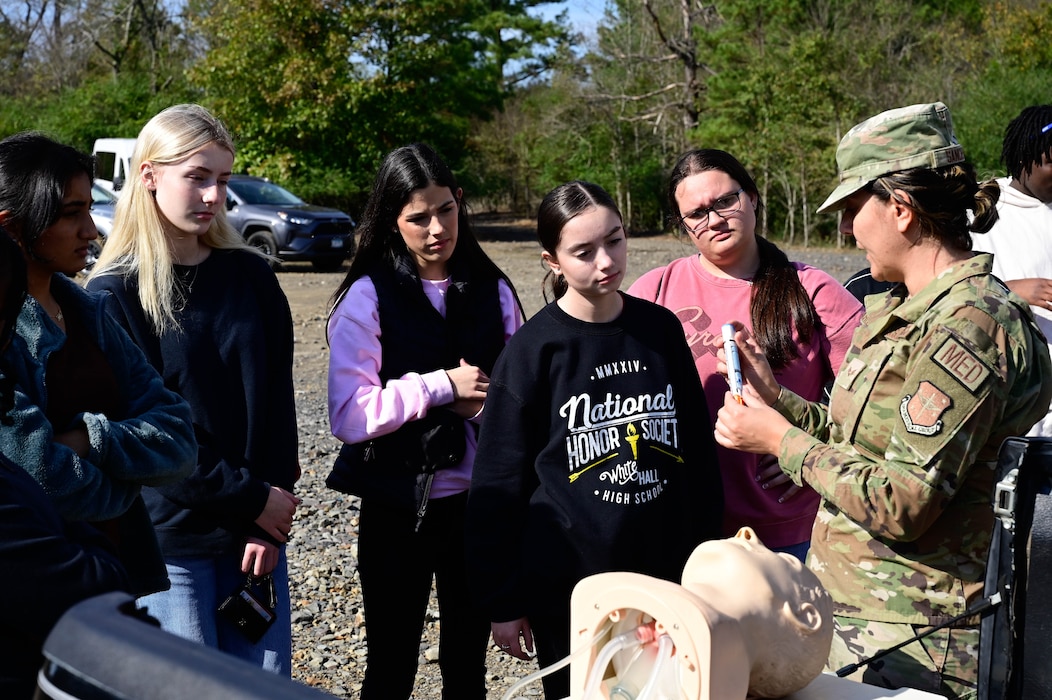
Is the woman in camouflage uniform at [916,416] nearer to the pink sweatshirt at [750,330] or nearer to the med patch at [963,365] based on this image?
the med patch at [963,365]

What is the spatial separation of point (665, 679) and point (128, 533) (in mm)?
1459

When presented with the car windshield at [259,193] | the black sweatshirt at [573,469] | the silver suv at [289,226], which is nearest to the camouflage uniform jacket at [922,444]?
the black sweatshirt at [573,469]

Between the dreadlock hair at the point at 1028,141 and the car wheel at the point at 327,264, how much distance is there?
1650cm

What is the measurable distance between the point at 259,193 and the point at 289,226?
5.30 feet

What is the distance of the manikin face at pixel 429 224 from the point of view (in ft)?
10.8

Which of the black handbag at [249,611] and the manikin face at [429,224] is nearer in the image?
the black handbag at [249,611]

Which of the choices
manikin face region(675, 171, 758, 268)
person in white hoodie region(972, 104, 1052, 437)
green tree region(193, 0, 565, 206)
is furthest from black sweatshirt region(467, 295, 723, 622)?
green tree region(193, 0, 565, 206)

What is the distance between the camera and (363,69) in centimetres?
2539

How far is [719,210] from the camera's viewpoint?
3.19 metres

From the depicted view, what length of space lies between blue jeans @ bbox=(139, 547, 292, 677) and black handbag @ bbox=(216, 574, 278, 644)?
0.03 m

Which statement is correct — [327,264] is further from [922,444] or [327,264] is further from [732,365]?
[922,444]

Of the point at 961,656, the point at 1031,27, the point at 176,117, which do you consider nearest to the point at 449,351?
the point at 176,117

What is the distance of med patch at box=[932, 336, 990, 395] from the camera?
2.04 meters

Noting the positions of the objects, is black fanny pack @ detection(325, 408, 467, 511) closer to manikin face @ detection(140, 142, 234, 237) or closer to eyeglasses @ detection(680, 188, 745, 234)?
manikin face @ detection(140, 142, 234, 237)
